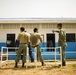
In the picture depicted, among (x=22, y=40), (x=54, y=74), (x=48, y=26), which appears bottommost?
(x=54, y=74)

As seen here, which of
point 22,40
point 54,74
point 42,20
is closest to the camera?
point 54,74

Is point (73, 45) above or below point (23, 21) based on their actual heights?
below

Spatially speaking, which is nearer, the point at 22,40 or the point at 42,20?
the point at 22,40

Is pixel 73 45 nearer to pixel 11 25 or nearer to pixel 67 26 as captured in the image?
pixel 67 26

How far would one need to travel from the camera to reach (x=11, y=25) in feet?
55.3

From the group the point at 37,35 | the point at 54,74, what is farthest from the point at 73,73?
the point at 37,35

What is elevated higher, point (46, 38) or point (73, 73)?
point (46, 38)

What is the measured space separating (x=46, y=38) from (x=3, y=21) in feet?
12.4

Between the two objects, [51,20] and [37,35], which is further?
[51,20]

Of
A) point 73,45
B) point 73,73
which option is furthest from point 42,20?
point 73,73

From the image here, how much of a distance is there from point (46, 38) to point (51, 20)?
1.63m

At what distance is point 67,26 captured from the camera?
1695cm

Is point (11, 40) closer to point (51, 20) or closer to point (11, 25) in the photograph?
point (11, 25)

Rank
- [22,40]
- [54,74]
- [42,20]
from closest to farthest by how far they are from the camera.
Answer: [54,74], [22,40], [42,20]
